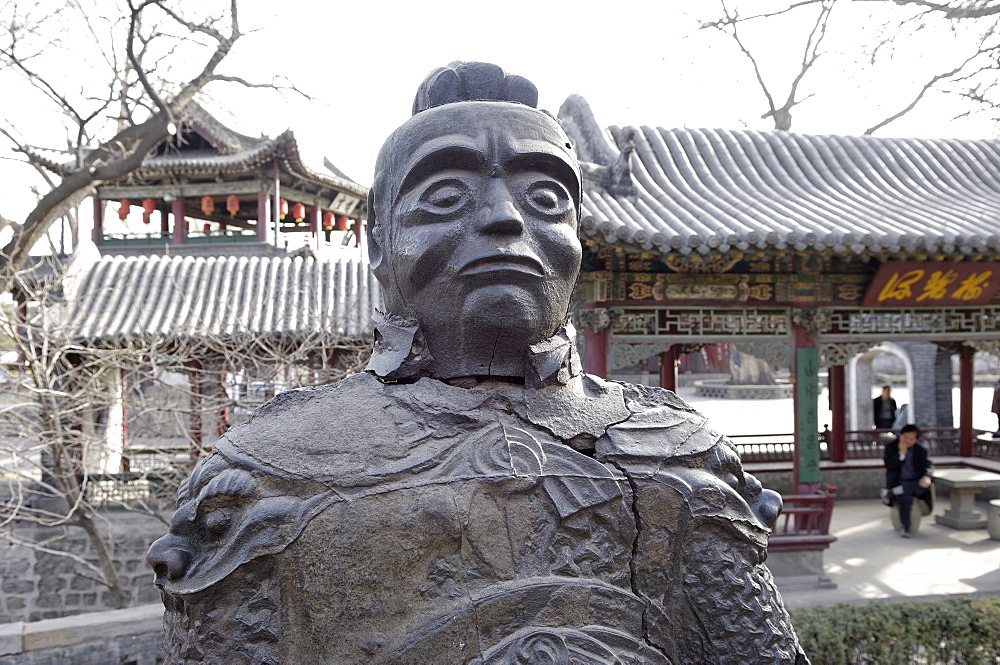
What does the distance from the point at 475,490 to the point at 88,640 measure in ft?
14.9

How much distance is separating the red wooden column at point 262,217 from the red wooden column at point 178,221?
171 cm

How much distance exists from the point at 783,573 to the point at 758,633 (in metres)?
5.54

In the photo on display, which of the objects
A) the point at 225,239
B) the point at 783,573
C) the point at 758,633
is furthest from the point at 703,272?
the point at 225,239

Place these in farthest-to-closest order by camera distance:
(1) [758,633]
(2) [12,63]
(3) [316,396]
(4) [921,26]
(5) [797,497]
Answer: (4) [921,26] < (2) [12,63] < (5) [797,497] < (3) [316,396] < (1) [758,633]

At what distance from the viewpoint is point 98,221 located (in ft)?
51.3

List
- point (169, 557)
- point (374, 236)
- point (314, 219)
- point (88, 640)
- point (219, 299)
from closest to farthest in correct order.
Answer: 1. point (169, 557)
2. point (374, 236)
3. point (88, 640)
4. point (219, 299)
5. point (314, 219)

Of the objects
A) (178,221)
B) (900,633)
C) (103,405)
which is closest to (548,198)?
(900,633)

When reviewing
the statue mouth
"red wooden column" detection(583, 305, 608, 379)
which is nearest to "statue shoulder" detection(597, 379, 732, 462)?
the statue mouth

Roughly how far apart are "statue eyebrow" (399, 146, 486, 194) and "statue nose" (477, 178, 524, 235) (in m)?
0.06

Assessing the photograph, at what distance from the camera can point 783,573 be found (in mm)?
6539

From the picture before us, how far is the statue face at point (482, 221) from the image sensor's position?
1658 mm

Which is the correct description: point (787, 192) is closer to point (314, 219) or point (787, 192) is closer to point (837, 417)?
point (837, 417)

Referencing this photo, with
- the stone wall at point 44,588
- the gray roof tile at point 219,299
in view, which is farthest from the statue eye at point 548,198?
the stone wall at point 44,588

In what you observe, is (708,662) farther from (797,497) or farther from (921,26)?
(921,26)
